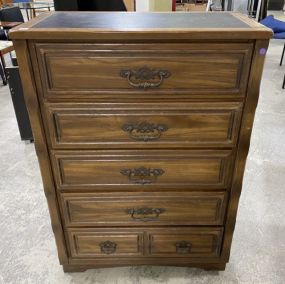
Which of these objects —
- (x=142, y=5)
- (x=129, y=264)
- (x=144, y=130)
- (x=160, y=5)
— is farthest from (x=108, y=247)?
(x=142, y=5)

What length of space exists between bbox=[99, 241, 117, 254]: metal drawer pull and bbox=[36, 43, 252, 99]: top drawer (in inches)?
23.6

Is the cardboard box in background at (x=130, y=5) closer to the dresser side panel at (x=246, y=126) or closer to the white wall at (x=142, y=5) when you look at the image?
the white wall at (x=142, y=5)

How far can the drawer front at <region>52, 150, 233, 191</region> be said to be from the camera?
0.93 metres

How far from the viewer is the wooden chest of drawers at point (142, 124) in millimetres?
758

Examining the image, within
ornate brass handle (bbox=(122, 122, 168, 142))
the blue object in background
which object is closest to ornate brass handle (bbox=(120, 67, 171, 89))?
ornate brass handle (bbox=(122, 122, 168, 142))

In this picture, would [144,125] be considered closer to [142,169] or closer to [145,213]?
[142,169]

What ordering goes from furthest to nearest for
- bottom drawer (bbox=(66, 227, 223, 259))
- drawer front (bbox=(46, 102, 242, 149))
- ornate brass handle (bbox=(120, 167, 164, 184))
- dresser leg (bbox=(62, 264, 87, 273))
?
1. dresser leg (bbox=(62, 264, 87, 273))
2. bottom drawer (bbox=(66, 227, 223, 259))
3. ornate brass handle (bbox=(120, 167, 164, 184))
4. drawer front (bbox=(46, 102, 242, 149))

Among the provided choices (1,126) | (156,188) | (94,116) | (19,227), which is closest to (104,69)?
(94,116)

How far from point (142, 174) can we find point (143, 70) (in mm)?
349

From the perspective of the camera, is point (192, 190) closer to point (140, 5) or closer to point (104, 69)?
point (104, 69)

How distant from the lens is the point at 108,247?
1144 mm

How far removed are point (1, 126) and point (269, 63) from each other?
10.7 feet

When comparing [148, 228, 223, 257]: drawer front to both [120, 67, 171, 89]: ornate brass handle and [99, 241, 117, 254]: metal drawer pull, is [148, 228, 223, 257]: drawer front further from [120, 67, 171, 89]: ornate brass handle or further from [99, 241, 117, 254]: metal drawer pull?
[120, 67, 171, 89]: ornate brass handle

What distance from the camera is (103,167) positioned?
959mm
